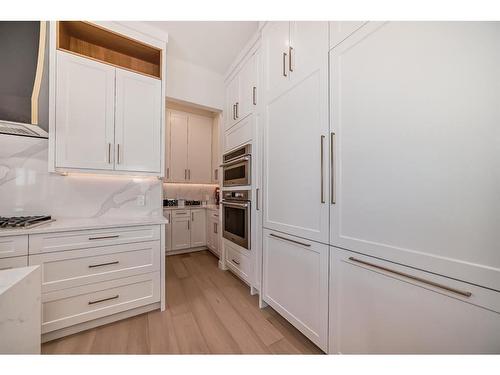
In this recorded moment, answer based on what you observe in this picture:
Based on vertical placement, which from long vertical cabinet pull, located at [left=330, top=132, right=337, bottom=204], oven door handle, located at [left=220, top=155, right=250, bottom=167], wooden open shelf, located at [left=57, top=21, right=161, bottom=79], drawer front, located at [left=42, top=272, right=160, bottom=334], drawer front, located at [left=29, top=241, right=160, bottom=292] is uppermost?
wooden open shelf, located at [left=57, top=21, right=161, bottom=79]

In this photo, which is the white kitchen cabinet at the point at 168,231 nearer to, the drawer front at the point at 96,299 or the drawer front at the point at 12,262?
the drawer front at the point at 96,299

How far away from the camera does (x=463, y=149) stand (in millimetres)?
698

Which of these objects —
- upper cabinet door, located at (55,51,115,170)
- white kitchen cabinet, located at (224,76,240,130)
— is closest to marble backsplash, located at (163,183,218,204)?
white kitchen cabinet, located at (224,76,240,130)

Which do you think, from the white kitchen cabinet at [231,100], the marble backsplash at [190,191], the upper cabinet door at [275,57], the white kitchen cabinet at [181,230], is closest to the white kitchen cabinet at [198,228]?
the white kitchen cabinet at [181,230]

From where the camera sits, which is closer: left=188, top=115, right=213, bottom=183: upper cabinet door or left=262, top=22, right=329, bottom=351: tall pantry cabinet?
left=262, top=22, right=329, bottom=351: tall pantry cabinet

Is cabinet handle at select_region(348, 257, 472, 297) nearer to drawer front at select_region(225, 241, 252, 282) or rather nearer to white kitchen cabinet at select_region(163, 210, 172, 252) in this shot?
drawer front at select_region(225, 241, 252, 282)

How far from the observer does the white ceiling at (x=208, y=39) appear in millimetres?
1916

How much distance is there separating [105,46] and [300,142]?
2.24 metres

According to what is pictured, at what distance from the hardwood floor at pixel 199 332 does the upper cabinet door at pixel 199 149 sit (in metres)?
2.18

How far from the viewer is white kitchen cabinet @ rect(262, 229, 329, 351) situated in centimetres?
122

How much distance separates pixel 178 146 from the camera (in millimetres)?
3562

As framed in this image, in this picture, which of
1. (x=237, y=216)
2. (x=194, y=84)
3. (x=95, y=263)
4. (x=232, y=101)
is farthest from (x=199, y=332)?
(x=194, y=84)
